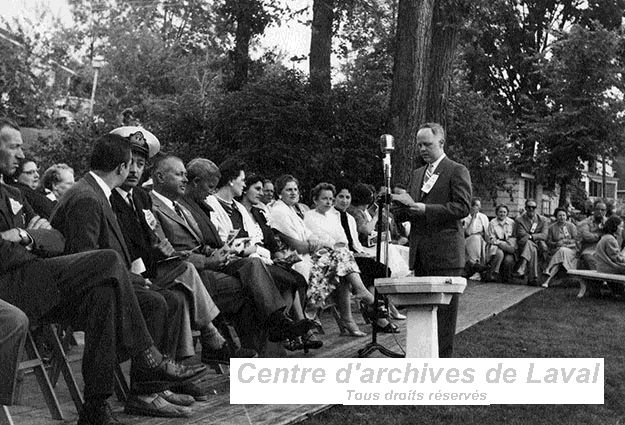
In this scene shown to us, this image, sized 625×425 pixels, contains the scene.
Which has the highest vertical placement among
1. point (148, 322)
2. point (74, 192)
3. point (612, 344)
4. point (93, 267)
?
point (74, 192)

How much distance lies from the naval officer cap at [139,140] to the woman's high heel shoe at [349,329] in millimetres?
3731

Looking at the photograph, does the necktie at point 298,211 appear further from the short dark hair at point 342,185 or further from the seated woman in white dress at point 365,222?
the seated woman in white dress at point 365,222

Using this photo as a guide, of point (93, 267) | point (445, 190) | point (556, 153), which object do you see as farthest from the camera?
point (556, 153)

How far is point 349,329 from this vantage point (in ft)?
31.8

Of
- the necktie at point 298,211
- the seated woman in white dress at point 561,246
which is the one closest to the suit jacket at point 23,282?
the necktie at point 298,211

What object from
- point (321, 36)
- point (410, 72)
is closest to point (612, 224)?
point (410, 72)

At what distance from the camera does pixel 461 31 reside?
49.9ft

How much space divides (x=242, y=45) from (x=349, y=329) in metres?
10.3

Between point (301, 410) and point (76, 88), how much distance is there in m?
43.7

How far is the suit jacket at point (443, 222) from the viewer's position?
273 inches

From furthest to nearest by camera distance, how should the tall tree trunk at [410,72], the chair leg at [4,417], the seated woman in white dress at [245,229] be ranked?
1. the tall tree trunk at [410,72]
2. the seated woman in white dress at [245,229]
3. the chair leg at [4,417]

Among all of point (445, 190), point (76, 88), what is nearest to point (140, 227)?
point (445, 190)

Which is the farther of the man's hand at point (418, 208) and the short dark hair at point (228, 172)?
the short dark hair at point (228, 172)

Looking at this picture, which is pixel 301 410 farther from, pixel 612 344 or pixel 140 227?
pixel 612 344
